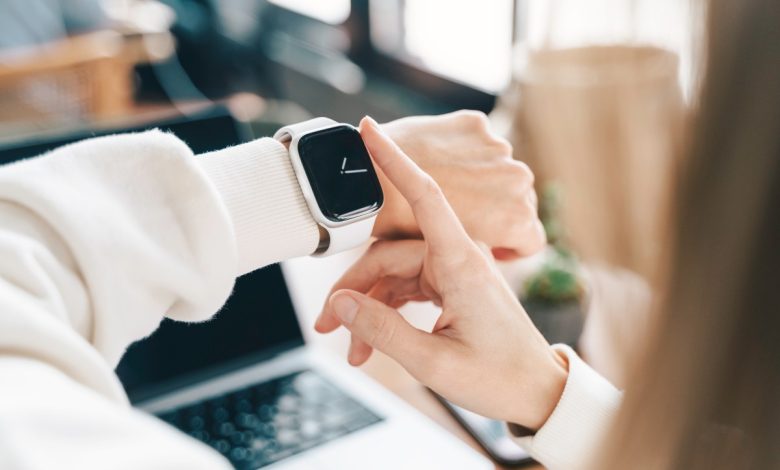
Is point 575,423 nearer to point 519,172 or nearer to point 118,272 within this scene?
point 519,172

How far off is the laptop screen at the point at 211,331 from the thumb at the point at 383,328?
292 millimetres

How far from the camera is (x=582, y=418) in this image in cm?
65

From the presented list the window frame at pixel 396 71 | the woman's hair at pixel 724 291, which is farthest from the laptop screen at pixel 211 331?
the window frame at pixel 396 71

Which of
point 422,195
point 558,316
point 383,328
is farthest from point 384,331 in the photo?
point 558,316

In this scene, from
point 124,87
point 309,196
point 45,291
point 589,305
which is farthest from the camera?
point 124,87

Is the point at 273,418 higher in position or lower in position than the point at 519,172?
lower

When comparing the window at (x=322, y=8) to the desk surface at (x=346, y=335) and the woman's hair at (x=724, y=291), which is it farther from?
the woman's hair at (x=724, y=291)

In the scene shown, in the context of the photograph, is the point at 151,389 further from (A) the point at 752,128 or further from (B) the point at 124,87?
(B) the point at 124,87

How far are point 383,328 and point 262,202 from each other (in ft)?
0.43

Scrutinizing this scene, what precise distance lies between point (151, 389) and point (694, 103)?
71 cm

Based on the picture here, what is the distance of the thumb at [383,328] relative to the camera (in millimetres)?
613

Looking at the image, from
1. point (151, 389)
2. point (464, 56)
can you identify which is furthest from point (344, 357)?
point (464, 56)

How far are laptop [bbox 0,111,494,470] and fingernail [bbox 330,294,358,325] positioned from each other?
21 centimetres

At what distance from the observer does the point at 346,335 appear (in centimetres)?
101
